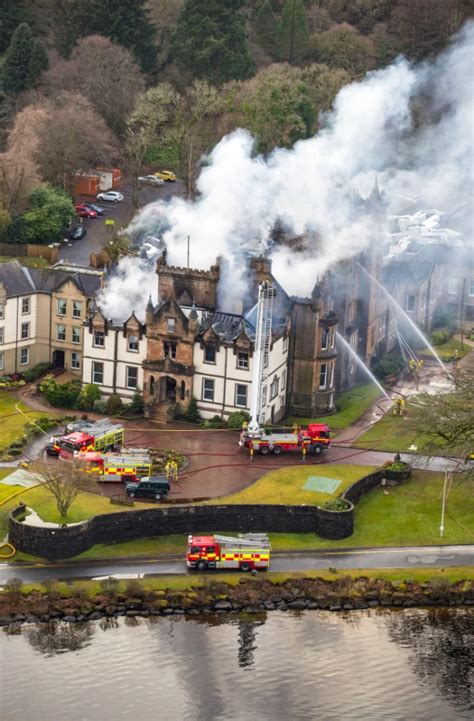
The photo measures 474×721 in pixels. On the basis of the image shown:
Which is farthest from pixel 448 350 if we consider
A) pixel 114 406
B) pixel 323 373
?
pixel 114 406

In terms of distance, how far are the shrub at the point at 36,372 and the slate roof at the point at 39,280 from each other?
573 centimetres

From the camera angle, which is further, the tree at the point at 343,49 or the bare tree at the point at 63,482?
the tree at the point at 343,49

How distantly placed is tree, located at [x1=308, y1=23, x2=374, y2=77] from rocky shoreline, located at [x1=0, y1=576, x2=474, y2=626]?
104392 mm

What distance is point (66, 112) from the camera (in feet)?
505

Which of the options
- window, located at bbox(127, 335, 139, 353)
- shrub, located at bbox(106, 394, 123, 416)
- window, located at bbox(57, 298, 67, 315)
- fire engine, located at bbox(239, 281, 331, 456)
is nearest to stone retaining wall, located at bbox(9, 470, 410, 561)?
fire engine, located at bbox(239, 281, 331, 456)

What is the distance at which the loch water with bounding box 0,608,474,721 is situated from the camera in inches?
2945

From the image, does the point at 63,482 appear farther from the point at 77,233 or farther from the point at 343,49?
the point at 343,49

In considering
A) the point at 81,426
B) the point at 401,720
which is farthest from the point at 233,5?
the point at 401,720

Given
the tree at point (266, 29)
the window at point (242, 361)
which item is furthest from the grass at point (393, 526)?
the tree at point (266, 29)

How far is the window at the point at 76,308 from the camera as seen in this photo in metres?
117

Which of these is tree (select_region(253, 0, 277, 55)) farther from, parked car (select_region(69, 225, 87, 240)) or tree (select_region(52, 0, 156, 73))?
parked car (select_region(69, 225, 87, 240))

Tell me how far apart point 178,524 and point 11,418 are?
21.1m

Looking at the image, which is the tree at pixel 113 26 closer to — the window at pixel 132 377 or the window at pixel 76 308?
the window at pixel 76 308

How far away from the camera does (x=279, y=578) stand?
87125mm
